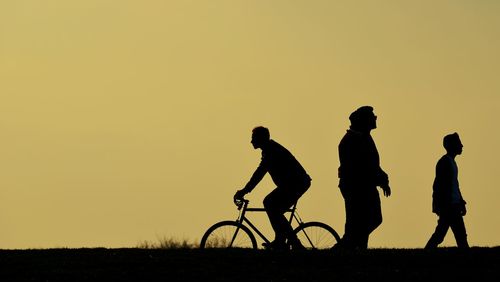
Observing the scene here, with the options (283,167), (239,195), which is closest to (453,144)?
(283,167)

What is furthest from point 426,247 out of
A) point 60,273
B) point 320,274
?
point 60,273

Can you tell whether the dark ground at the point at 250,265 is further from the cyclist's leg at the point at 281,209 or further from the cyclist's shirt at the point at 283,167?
the cyclist's shirt at the point at 283,167

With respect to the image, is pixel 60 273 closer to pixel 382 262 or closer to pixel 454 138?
pixel 382 262

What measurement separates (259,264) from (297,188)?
3699 mm

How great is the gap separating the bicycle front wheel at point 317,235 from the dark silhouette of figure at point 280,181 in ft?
1.13

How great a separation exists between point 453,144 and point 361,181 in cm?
173

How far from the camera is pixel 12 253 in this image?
70.5 feet

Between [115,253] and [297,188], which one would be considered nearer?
A: [115,253]

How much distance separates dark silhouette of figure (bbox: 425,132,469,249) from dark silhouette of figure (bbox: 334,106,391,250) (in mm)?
1217

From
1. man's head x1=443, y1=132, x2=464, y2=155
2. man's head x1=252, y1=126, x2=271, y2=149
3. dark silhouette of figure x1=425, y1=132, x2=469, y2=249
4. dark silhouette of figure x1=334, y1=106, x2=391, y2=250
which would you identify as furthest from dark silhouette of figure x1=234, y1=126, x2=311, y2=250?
man's head x1=443, y1=132, x2=464, y2=155

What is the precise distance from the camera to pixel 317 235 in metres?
23.3

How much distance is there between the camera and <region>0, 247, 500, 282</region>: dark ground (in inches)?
710

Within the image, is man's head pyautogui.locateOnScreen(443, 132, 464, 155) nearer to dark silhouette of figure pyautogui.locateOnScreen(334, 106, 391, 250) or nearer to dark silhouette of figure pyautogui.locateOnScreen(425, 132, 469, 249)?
dark silhouette of figure pyautogui.locateOnScreen(425, 132, 469, 249)

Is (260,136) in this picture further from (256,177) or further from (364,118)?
(364,118)
